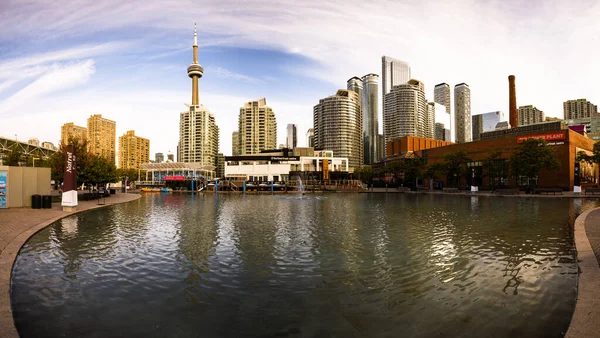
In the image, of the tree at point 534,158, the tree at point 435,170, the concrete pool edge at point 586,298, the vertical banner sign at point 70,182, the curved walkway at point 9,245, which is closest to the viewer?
the concrete pool edge at point 586,298

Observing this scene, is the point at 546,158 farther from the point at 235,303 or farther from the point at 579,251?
the point at 235,303

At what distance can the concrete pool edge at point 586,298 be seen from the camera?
6008 mm

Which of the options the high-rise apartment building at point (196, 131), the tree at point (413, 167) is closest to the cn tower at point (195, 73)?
the high-rise apartment building at point (196, 131)

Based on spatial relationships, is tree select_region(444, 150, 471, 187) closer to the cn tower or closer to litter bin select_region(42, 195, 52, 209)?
litter bin select_region(42, 195, 52, 209)

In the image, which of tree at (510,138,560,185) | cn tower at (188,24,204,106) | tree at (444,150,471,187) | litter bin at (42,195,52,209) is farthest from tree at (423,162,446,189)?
cn tower at (188,24,204,106)

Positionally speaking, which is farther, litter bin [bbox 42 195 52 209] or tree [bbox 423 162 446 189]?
tree [bbox 423 162 446 189]

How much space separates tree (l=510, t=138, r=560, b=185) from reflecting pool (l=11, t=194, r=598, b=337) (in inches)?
2001

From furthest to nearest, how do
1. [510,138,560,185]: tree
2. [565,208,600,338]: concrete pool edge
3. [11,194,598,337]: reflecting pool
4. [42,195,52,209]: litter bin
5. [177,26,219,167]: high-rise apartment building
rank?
[177,26,219,167]: high-rise apartment building → [510,138,560,185]: tree → [42,195,52,209]: litter bin → [11,194,598,337]: reflecting pool → [565,208,600,338]: concrete pool edge

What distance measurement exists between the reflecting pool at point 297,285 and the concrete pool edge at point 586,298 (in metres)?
0.27

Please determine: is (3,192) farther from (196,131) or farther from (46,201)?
(196,131)

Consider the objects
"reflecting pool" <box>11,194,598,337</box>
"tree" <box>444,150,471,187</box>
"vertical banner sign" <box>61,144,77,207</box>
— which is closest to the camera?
"reflecting pool" <box>11,194,598,337</box>

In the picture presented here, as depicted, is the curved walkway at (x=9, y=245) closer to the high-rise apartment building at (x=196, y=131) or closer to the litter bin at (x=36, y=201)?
the litter bin at (x=36, y=201)

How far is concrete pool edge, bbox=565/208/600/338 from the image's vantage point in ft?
19.7

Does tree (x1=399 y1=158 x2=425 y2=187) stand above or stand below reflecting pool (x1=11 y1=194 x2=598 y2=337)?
above
